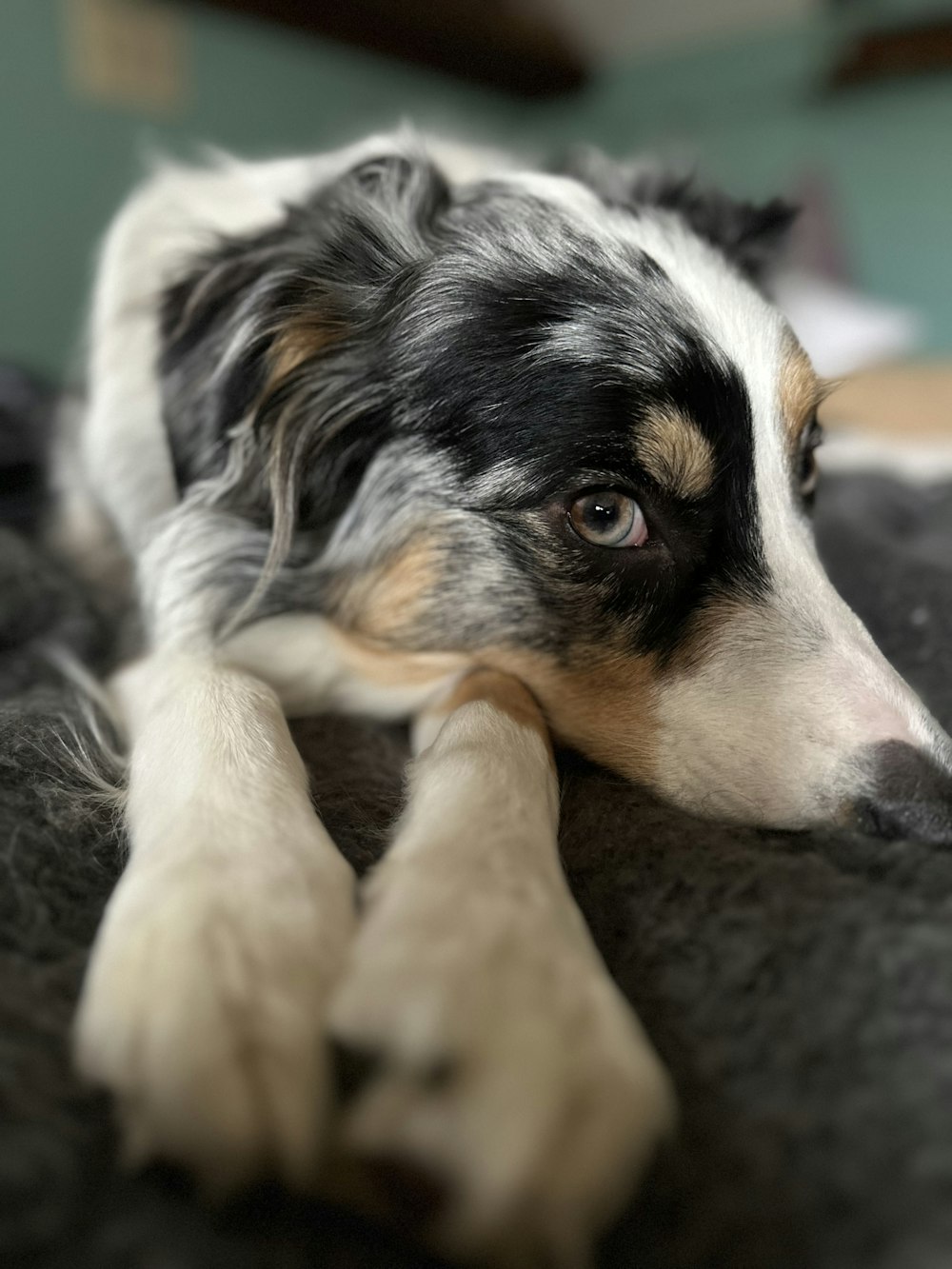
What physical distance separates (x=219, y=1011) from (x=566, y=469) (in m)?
0.73

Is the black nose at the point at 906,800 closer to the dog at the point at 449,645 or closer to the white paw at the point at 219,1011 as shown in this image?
the dog at the point at 449,645

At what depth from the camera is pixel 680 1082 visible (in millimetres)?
691

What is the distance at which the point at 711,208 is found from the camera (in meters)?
1.75

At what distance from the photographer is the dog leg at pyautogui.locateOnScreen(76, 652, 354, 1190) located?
594mm

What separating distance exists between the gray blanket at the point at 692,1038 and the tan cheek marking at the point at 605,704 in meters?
0.04

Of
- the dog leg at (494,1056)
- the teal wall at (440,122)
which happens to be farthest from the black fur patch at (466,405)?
the teal wall at (440,122)

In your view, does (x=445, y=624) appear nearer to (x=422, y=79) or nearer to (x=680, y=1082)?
(x=680, y=1082)

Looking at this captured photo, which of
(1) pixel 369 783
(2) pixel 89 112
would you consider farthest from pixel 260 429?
(2) pixel 89 112

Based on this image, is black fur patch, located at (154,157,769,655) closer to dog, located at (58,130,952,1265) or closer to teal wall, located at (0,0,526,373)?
dog, located at (58,130,952,1265)

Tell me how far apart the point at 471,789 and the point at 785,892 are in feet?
0.93

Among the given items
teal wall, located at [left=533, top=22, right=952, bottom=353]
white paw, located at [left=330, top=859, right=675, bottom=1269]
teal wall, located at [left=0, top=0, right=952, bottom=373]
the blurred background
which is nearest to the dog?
white paw, located at [left=330, top=859, right=675, bottom=1269]

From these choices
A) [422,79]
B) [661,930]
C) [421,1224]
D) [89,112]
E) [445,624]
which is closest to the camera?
[421,1224]

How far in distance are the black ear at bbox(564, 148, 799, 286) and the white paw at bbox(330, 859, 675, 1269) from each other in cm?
129

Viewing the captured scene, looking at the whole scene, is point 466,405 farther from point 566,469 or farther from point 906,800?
point 906,800
